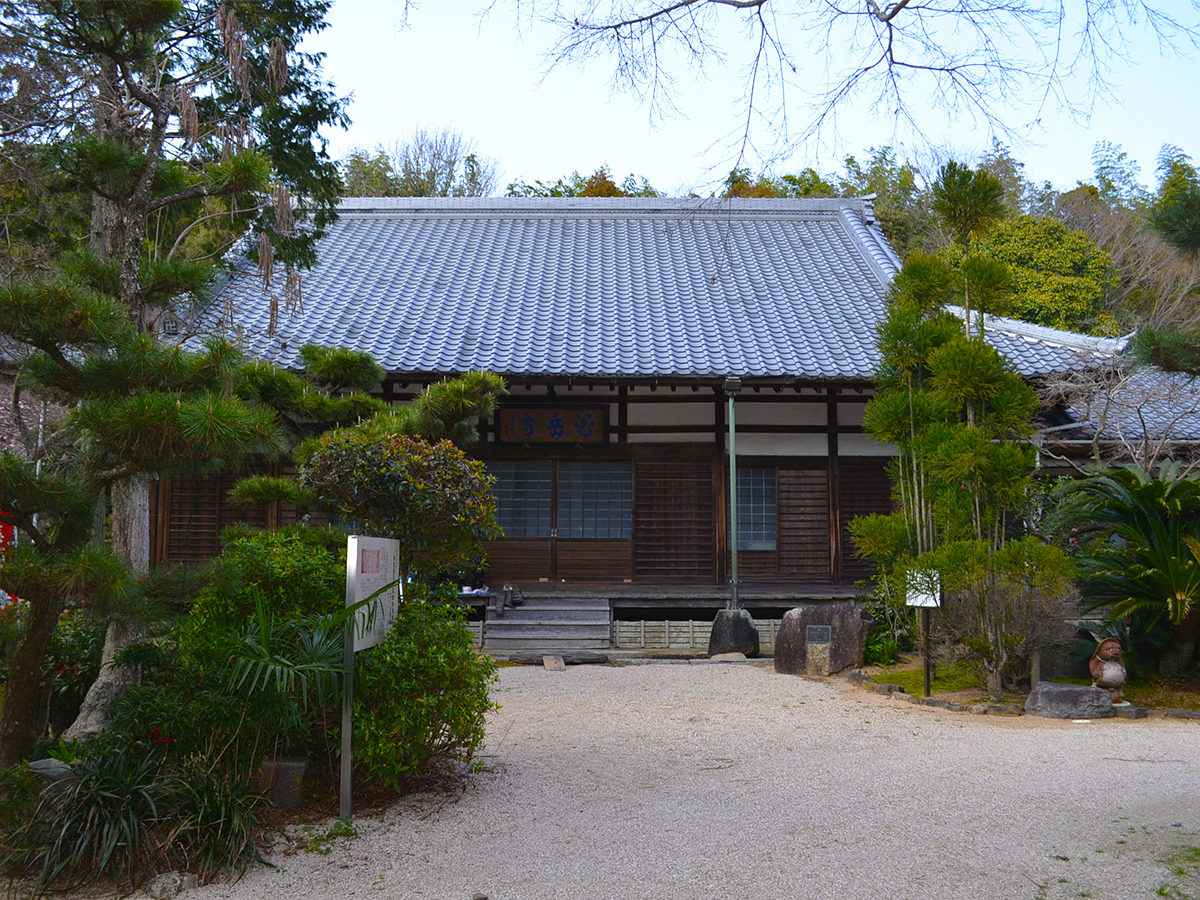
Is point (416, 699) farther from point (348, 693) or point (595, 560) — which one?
point (595, 560)

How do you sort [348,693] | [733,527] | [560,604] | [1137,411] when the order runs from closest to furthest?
[348,693] → [733,527] → [1137,411] → [560,604]

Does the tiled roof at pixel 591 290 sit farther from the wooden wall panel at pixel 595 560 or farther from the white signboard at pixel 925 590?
the white signboard at pixel 925 590

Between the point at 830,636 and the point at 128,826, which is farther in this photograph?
the point at 830,636

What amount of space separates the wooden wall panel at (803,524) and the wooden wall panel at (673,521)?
979mm

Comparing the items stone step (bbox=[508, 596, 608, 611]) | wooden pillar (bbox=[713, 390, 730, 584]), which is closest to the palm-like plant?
wooden pillar (bbox=[713, 390, 730, 584])

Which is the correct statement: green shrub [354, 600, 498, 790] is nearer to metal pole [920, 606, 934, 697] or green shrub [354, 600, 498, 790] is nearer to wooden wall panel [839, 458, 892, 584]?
metal pole [920, 606, 934, 697]

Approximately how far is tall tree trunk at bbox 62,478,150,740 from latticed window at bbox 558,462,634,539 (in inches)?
294

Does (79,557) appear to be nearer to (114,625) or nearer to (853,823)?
(114,625)

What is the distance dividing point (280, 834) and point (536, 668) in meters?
5.67

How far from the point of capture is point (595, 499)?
1256 centimetres

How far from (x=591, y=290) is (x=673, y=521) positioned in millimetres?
4177

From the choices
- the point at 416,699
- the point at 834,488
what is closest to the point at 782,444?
the point at 834,488

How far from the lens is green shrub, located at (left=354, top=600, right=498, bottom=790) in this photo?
447cm

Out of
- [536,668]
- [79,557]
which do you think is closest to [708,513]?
[536,668]
